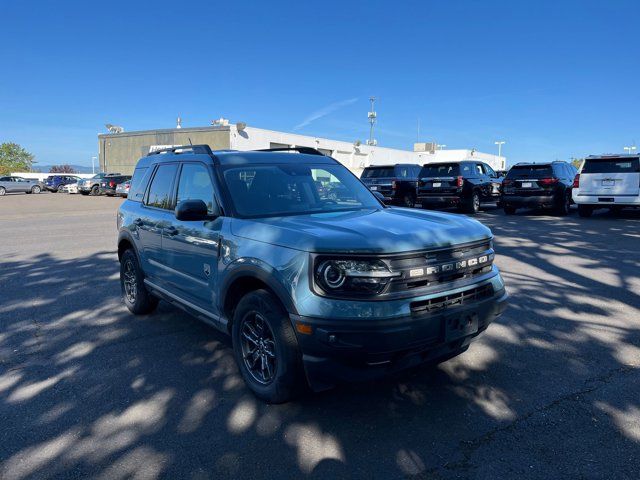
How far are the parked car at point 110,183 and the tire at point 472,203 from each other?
84.3ft

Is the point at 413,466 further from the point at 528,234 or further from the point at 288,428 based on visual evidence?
the point at 528,234

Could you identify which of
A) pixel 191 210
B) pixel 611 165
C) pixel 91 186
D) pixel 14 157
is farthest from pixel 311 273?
pixel 14 157

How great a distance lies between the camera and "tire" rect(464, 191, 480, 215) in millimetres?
17094

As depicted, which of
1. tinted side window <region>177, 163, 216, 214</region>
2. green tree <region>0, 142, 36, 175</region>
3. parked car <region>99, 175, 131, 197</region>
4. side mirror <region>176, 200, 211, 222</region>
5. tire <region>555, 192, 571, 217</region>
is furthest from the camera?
green tree <region>0, 142, 36, 175</region>

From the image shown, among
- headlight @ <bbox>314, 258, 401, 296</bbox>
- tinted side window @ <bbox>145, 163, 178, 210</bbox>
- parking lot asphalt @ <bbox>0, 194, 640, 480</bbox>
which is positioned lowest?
parking lot asphalt @ <bbox>0, 194, 640, 480</bbox>

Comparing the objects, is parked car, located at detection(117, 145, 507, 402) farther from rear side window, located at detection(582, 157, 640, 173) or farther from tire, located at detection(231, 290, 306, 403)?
rear side window, located at detection(582, 157, 640, 173)

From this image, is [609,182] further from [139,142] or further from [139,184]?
[139,142]

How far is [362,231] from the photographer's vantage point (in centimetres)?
315

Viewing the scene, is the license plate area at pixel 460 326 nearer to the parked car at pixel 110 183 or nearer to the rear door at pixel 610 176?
the rear door at pixel 610 176

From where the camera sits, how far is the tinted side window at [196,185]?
4.09m

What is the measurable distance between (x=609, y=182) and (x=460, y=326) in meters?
13.9

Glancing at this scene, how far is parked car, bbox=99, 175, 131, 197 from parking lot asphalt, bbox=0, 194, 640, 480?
30.4 m

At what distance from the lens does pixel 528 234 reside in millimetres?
11836

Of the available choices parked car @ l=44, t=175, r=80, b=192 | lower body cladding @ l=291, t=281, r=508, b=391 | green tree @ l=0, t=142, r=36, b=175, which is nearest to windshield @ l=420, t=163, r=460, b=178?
lower body cladding @ l=291, t=281, r=508, b=391
